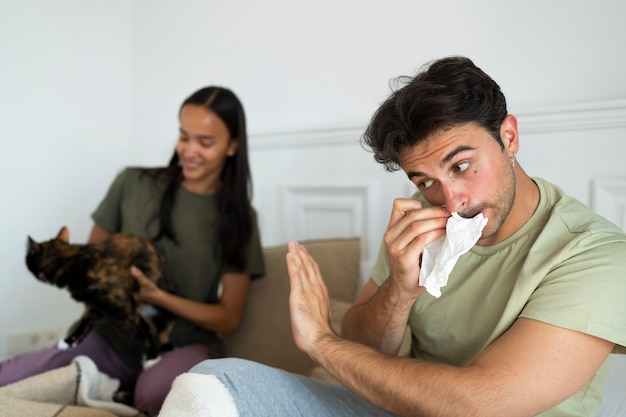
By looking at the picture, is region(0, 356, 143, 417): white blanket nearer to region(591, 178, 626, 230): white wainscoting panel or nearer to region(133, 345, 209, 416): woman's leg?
region(133, 345, 209, 416): woman's leg

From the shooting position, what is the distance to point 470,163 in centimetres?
102

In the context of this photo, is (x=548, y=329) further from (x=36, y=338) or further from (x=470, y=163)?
(x=36, y=338)

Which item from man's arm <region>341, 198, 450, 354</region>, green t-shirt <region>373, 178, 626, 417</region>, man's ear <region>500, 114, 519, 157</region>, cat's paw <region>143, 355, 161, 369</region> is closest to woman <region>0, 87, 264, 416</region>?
cat's paw <region>143, 355, 161, 369</region>

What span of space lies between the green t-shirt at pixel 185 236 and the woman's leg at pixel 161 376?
13cm

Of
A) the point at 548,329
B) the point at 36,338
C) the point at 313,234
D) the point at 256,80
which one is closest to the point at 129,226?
the point at 313,234

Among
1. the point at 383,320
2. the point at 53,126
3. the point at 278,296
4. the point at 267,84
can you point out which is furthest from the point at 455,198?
the point at 53,126

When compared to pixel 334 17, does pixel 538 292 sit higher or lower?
lower

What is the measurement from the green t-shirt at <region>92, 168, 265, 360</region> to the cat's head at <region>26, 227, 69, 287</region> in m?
0.30

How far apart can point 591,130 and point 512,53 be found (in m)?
0.30

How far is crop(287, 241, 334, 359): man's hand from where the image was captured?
1119 mm

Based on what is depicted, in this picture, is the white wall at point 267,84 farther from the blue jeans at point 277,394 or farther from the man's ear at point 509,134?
the blue jeans at point 277,394

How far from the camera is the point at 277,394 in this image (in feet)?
3.36

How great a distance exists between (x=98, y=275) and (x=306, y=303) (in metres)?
0.67

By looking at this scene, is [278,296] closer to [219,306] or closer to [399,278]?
[219,306]
